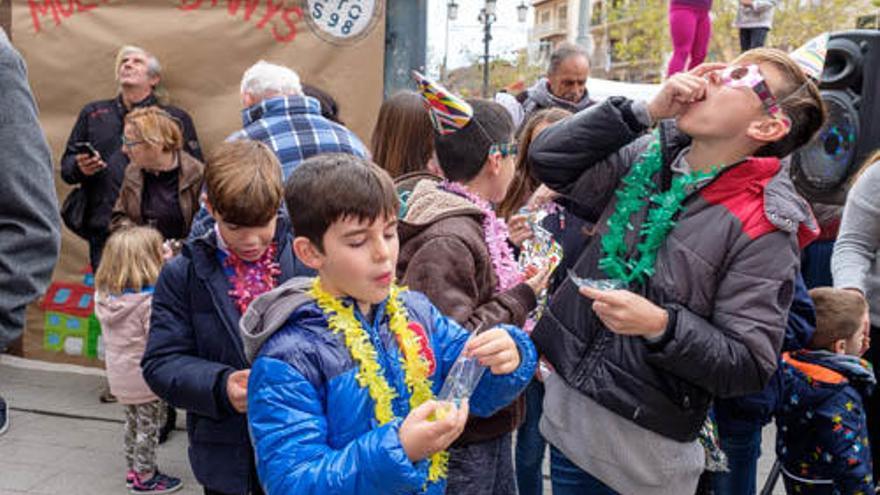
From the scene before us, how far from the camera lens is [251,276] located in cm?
257

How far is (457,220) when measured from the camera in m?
2.44

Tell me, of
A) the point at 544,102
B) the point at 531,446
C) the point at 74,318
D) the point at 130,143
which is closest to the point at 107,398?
the point at 74,318

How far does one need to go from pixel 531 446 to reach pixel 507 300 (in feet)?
4.00

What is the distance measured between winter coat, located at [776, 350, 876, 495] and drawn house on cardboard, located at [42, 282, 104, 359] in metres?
4.55

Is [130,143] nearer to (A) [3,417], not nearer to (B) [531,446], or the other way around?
(A) [3,417]

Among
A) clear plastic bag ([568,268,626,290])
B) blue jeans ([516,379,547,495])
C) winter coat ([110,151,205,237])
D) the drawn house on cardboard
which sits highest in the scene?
clear plastic bag ([568,268,626,290])

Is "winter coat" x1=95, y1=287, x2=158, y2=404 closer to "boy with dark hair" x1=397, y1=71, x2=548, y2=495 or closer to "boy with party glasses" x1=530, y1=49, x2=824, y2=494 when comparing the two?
"boy with dark hair" x1=397, y1=71, x2=548, y2=495

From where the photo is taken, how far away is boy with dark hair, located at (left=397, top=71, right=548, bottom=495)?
234 cm

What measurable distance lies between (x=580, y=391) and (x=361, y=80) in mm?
3482

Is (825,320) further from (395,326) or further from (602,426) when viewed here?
(395,326)

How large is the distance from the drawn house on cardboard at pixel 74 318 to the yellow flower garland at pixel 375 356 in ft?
14.6

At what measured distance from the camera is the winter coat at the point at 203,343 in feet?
8.12

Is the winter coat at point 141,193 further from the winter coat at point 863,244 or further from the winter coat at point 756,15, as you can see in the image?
the winter coat at point 756,15

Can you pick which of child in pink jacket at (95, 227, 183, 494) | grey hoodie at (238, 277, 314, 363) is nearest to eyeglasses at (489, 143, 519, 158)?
grey hoodie at (238, 277, 314, 363)
